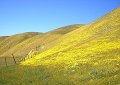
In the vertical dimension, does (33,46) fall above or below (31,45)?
below

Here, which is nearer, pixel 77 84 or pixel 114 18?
pixel 77 84

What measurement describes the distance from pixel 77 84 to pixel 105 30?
6131cm

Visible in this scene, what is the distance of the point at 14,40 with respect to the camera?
541ft

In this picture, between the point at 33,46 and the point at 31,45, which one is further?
the point at 31,45

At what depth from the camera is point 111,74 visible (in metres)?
27.6

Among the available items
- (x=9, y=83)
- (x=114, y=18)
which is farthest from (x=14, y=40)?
(x=9, y=83)

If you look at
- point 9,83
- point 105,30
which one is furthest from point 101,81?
point 105,30

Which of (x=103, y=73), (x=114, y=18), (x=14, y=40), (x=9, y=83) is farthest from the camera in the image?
(x=14, y=40)

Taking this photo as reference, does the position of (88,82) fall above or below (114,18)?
below

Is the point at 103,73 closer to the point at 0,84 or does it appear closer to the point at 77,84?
the point at 77,84

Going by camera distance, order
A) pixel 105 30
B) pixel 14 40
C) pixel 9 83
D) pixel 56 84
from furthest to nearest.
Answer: pixel 14 40, pixel 105 30, pixel 9 83, pixel 56 84

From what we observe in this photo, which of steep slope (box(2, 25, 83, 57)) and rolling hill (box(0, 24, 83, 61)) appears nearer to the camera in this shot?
rolling hill (box(0, 24, 83, 61))

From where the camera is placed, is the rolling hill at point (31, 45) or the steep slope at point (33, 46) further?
the steep slope at point (33, 46)

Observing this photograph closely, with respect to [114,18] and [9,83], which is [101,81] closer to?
[9,83]
